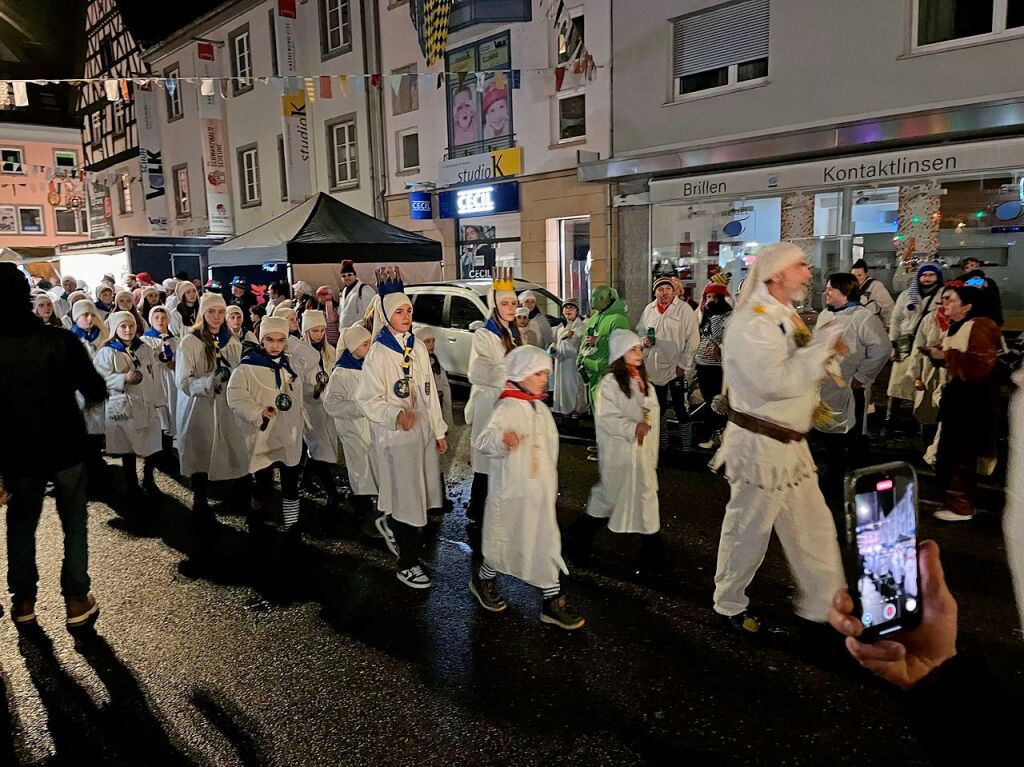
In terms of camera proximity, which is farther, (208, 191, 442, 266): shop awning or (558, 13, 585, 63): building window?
(558, 13, 585, 63): building window

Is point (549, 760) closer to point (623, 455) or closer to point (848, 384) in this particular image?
point (623, 455)

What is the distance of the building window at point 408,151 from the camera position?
1922 cm

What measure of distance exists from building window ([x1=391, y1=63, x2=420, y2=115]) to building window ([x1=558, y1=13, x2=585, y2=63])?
457cm

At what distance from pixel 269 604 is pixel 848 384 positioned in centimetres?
530

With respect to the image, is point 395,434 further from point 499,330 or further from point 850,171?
point 850,171

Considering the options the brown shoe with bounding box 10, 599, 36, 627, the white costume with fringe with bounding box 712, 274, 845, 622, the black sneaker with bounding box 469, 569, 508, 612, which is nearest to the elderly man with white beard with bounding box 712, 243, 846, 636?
the white costume with fringe with bounding box 712, 274, 845, 622

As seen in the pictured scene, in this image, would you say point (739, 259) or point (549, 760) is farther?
point (739, 259)

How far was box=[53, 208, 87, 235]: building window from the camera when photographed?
40531mm

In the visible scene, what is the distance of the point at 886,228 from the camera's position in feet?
37.4

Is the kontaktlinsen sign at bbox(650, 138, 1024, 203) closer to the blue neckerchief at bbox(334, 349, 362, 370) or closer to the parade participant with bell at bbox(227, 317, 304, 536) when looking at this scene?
the blue neckerchief at bbox(334, 349, 362, 370)

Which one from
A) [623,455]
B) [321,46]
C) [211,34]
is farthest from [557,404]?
[211,34]

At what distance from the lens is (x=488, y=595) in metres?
4.53

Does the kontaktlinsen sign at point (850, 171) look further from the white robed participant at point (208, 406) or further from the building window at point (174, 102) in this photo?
the building window at point (174, 102)

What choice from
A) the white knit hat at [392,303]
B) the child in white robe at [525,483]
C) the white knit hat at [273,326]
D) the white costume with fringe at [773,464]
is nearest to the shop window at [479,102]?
the white knit hat at [273,326]
